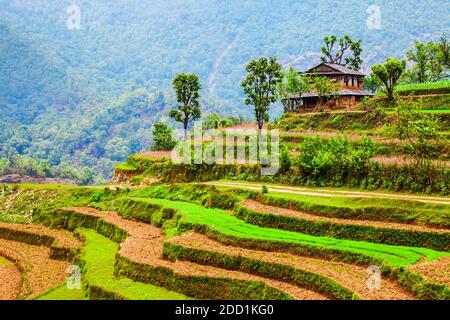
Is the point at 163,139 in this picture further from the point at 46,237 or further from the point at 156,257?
the point at 156,257

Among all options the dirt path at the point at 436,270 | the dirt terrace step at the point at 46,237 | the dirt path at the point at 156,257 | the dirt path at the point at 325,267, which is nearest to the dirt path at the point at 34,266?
the dirt terrace step at the point at 46,237

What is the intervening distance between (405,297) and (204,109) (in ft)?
455

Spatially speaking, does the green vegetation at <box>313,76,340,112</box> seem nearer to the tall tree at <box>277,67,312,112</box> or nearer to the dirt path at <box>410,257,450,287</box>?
the tall tree at <box>277,67,312,112</box>

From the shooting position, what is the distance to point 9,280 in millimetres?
32906

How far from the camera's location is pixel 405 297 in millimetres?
20328

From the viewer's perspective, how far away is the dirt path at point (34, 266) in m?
30.2

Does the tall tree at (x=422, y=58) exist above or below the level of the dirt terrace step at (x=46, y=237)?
above

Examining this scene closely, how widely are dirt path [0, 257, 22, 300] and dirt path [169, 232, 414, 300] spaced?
8365 mm

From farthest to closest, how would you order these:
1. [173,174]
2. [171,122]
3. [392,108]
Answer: [171,122]
[392,108]
[173,174]

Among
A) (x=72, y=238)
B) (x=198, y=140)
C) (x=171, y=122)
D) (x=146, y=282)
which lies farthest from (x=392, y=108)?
(x=171, y=122)

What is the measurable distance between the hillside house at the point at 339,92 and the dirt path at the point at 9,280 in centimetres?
3807

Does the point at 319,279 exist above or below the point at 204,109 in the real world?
below

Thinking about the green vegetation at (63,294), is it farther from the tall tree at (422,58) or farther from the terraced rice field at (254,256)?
the tall tree at (422,58)
